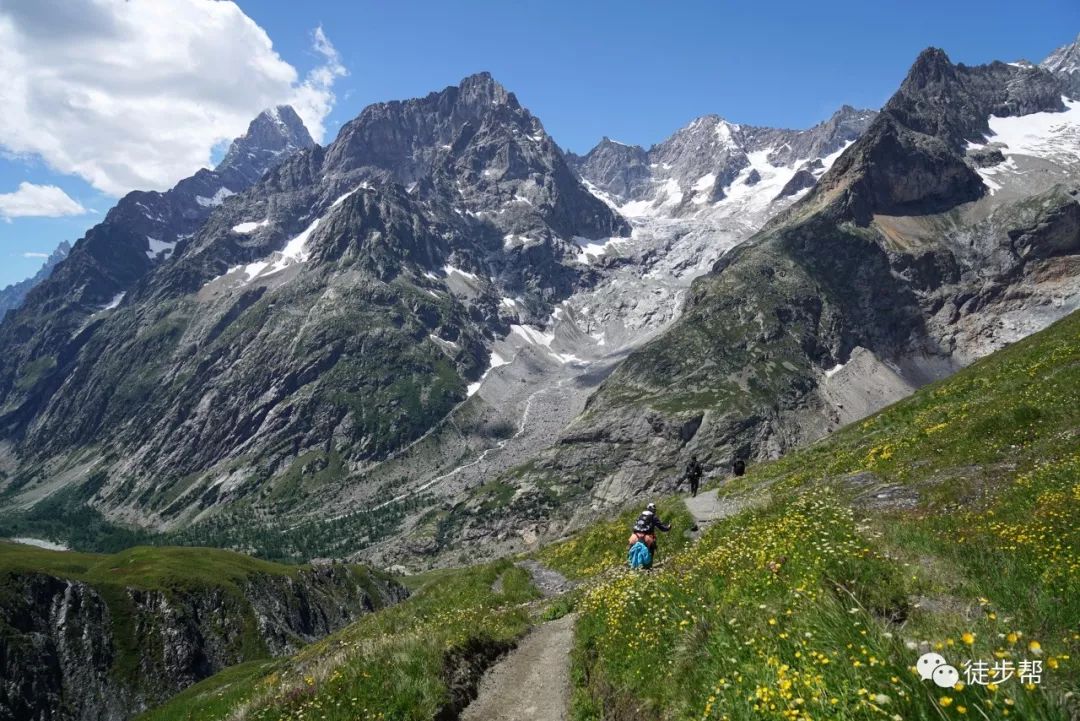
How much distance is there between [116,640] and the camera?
8969 cm

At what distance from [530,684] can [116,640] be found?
333 feet

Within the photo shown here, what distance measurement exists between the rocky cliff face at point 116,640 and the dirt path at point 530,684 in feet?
288

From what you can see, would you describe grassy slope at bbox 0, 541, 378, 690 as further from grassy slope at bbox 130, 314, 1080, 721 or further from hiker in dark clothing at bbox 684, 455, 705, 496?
grassy slope at bbox 130, 314, 1080, 721

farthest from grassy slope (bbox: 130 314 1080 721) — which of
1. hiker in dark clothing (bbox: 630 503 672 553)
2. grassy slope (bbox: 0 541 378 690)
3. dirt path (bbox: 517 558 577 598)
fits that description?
grassy slope (bbox: 0 541 378 690)

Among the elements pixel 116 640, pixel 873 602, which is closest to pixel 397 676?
pixel 873 602

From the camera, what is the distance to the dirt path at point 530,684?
556 inches

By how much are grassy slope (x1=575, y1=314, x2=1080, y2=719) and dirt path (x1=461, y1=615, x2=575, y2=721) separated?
775 mm

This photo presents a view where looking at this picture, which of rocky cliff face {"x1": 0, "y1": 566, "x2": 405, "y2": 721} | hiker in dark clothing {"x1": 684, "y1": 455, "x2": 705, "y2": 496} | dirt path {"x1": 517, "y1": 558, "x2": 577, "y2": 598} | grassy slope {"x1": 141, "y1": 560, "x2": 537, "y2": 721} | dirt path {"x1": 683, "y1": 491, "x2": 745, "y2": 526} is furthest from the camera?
rocky cliff face {"x1": 0, "y1": 566, "x2": 405, "y2": 721}

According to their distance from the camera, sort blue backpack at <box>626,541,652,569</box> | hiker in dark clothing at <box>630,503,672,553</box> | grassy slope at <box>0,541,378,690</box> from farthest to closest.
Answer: grassy slope at <box>0,541,378,690</box> → hiker in dark clothing at <box>630,503,672,553</box> → blue backpack at <box>626,541,652,569</box>

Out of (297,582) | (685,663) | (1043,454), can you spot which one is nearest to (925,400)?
(1043,454)

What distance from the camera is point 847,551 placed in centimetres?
1170

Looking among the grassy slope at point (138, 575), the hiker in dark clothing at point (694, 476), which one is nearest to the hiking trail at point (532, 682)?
the hiker in dark clothing at point (694, 476)

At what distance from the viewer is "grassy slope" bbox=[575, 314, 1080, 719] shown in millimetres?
6160

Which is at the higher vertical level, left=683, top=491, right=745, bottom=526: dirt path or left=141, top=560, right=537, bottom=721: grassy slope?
left=141, top=560, right=537, bottom=721: grassy slope
